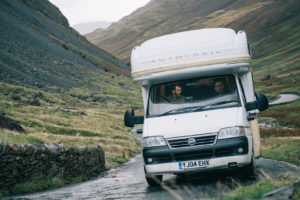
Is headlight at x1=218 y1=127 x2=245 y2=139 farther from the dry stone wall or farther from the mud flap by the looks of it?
the dry stone wall

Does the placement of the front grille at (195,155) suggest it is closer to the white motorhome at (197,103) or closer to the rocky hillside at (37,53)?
the white motorhome at (197,103)

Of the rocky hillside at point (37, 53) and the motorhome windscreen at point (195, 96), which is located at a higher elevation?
the rocky hillside at point (37, 53)

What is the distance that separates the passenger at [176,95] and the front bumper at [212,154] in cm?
142

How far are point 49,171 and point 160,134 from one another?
446 centimetres

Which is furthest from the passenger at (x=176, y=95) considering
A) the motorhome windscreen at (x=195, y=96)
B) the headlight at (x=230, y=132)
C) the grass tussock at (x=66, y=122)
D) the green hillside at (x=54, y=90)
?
the grass tussock at (x=66, y=122)

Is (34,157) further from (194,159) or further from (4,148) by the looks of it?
(194,159)

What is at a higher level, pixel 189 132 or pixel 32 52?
pixel 32 52

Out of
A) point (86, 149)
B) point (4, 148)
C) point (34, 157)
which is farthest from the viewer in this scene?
point (86, 149)

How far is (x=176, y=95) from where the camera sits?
10.1 m

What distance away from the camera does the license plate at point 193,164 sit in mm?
8891

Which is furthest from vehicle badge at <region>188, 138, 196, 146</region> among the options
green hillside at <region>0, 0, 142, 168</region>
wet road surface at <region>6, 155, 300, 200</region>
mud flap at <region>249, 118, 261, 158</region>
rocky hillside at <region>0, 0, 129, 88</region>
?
rocky hillside at <region>0, 0, 129, 88</region>

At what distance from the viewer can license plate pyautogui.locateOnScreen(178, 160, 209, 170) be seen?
8891mm

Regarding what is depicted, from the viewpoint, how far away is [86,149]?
1492cm

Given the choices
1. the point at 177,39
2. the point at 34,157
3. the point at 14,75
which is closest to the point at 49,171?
the point at 34,157
